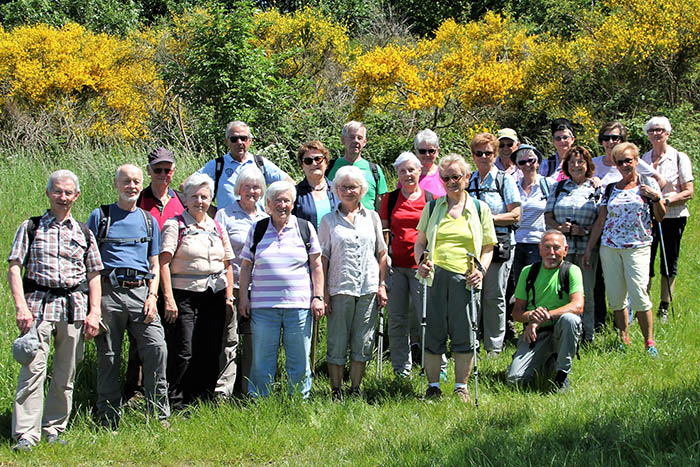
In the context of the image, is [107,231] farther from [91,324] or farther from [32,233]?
[91,324]

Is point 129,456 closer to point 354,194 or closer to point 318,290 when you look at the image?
point 318,290

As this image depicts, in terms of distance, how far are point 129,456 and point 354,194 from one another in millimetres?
2611

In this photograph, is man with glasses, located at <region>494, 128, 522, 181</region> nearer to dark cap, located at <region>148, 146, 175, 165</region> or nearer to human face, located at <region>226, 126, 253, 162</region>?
human face, located at <region>226, 126, 253, 162</region>

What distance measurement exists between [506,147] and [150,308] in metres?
3.96

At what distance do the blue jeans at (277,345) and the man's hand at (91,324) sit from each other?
1.20 m

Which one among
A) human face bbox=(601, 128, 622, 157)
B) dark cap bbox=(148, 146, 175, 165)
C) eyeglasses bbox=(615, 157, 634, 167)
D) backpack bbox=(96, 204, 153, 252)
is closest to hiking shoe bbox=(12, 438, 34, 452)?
backpack bbox=(96, 204, 153, 252)

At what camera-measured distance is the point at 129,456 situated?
17.0 ft

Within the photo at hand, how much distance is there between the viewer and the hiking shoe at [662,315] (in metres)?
7.75

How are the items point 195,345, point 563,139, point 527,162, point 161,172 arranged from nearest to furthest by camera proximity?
1. point 195,345
2. point 161,172
3. point 527,162
4. point 563,139

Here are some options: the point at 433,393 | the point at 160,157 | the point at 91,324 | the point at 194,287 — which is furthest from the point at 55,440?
the point at 433,393

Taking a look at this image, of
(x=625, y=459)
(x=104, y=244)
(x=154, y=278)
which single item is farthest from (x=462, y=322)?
(x=104, y=244)

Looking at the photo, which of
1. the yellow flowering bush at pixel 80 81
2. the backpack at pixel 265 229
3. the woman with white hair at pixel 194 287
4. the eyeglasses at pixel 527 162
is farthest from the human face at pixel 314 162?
the yellow flowering bush at pixel 80 81

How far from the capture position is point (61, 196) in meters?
5.20

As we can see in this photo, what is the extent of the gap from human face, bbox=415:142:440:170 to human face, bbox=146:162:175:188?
229cm
